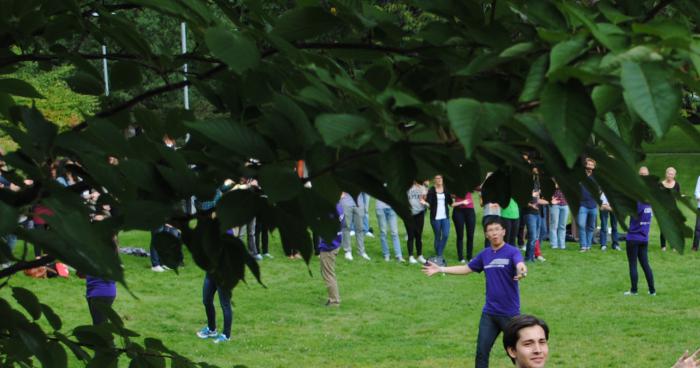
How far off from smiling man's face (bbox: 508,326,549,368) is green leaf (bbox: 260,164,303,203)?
4.85 meters

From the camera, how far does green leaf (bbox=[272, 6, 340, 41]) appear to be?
240 centimetres

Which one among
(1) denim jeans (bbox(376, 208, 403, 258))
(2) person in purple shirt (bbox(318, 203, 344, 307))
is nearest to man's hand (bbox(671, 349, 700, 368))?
(2) person in purple shirt (bbox(318, 203, 344, 307))

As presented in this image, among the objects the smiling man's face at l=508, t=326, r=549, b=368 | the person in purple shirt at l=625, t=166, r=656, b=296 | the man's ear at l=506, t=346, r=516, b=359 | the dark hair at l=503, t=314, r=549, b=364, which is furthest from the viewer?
the person in purple shirt at l=625, t=166, r=656, b=296

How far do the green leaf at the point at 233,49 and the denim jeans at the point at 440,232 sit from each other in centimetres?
2014

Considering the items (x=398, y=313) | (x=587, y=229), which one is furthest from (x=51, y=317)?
(x=587, y=229)

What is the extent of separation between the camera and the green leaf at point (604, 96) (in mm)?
1790

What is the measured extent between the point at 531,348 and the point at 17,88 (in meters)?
4.32

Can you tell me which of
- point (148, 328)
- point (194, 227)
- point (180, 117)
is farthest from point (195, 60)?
point (148, 328)

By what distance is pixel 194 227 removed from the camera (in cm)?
251

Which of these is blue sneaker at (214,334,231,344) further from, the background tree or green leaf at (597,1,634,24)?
green leaf at (597,1,634,24)

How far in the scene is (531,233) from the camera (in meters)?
22.8

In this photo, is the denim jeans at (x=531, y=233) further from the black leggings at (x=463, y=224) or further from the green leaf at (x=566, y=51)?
the green leaf at (x=566, y=51)

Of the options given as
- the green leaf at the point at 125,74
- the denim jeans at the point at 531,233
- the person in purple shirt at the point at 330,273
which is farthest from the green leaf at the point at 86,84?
the denim jeans at the point at 531,233

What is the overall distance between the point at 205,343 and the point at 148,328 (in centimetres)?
129
